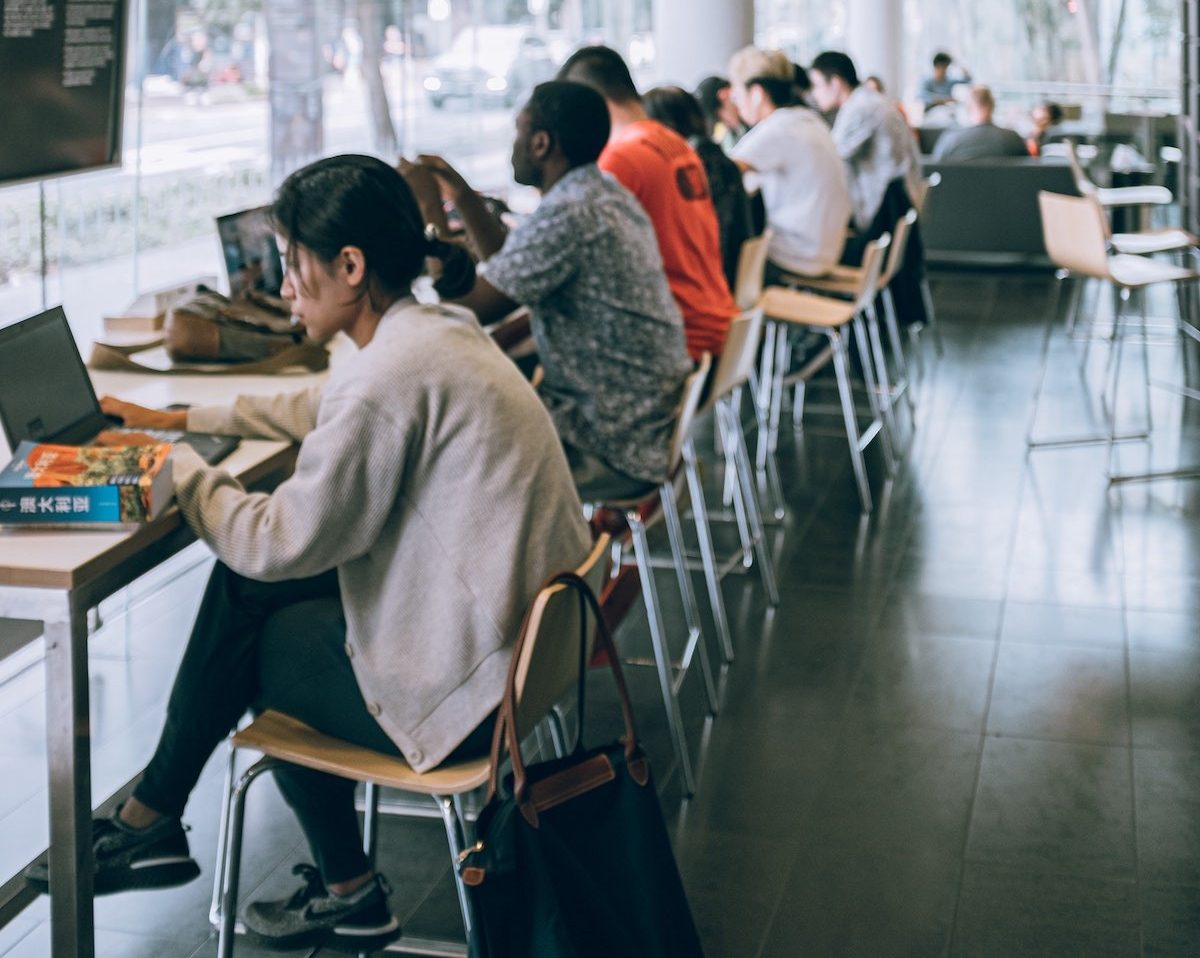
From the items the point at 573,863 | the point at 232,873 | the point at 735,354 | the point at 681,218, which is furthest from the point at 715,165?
the point at 573,863

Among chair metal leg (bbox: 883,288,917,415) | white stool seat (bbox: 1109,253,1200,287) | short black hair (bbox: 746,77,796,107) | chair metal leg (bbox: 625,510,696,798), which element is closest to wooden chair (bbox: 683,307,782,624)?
chair metal leg (bbox: 625,510,696,798)

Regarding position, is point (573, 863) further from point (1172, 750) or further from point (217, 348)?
point (1172, 750)

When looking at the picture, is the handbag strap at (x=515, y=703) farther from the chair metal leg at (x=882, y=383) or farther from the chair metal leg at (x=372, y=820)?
the chair metal leg at (x=882, y=383)

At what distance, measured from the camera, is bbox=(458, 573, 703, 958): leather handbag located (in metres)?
1.70

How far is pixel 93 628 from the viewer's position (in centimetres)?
371

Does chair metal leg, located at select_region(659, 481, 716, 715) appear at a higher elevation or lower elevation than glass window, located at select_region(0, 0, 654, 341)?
lower

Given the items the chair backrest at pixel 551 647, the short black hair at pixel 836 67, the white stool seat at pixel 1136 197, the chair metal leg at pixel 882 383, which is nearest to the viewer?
the chair backrest at pixel 551 647

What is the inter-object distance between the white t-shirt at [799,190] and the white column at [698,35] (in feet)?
6.69

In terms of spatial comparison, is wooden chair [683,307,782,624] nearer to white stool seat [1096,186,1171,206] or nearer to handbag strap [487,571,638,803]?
handbag strap [487,571,638,803]

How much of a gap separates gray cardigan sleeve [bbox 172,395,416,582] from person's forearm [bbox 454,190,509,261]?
1.63 m

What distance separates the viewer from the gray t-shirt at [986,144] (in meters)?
9.13

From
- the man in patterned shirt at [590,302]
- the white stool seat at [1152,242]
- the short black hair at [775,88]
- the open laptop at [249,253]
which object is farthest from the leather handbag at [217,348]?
the white stool seat at [1152,242]

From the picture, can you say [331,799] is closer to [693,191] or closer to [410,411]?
[410,411]

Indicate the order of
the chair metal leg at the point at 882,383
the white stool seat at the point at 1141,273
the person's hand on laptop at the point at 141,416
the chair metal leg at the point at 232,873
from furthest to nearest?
the chair metal leg at the point at 882,383
the white stool seat at the point at 1141,273
the person's hand on laptop at the point at 141,416
the chair metal leg at the point at 232,873
